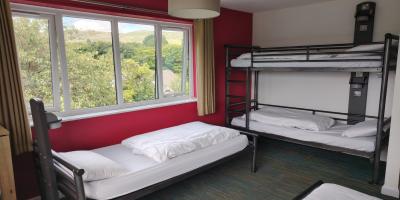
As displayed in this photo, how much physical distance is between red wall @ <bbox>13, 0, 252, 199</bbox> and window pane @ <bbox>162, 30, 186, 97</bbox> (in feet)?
1.02

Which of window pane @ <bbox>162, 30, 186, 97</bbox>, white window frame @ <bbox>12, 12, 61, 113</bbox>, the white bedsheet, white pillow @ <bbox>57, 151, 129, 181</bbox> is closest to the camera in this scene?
the white bedsheet

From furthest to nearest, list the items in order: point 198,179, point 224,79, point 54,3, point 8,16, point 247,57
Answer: point 224,79 < point 247,57 < point 198,179 < point 54,3 < point 8,16

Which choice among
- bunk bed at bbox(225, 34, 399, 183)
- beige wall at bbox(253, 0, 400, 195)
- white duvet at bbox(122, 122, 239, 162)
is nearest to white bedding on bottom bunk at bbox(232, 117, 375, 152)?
bunk bed at bbox(225, 34, 399, 183)

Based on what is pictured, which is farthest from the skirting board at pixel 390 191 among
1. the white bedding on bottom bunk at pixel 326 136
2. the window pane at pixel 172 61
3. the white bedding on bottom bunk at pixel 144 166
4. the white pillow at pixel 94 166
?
the window pane at pixel 172 61

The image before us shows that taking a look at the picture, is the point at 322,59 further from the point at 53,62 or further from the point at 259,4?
the point at 53,62

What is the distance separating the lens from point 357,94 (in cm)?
371

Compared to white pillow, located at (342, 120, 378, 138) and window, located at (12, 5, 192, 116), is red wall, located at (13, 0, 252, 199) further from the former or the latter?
white pillow, located at (342, 120, 378, 138)

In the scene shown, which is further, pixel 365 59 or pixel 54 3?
pixel 365 59

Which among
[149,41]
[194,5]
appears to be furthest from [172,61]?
[194,5]

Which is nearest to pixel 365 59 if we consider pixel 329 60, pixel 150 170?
pixel 329 60

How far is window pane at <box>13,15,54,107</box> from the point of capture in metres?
2.53

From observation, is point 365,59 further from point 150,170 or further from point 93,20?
point 93,20

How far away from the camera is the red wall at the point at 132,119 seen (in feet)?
8.38

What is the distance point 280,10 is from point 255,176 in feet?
9.60
